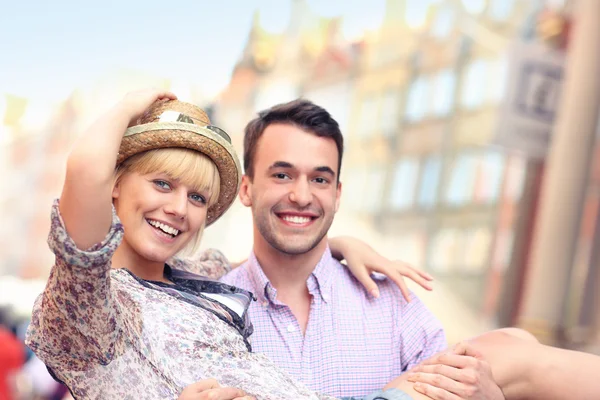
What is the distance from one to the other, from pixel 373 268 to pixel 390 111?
22.4ft

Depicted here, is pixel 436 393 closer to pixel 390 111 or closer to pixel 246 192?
pixel 246 192

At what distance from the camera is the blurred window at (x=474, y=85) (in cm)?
829

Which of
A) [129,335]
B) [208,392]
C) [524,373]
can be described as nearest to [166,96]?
[129,335]

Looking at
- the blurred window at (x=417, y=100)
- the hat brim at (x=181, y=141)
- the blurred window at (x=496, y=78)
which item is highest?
the blurred window at (x=496, y=78)

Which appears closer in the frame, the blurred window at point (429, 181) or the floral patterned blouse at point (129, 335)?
the floral patterned blouse at point (129, 335)

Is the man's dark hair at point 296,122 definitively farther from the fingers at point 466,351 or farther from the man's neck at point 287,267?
the fingers at point 466,351

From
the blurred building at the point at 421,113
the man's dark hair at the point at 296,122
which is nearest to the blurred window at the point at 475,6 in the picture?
the blurred building at the point at 421,113

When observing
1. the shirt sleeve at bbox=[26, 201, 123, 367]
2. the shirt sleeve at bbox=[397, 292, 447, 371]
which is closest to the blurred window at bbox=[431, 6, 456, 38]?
the shirt sleeve at bbox=[397, 292, 447, 371]

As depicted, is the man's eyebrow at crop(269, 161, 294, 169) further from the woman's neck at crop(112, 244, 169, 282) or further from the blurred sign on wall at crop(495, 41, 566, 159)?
the blurred sign on wall at crop(495, 41, 566, 159)

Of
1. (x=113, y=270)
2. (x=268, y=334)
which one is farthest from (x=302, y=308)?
(x=113, y=270)

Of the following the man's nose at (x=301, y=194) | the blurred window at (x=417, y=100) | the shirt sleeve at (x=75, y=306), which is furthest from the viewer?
the blurred window at (x=417, y=100)

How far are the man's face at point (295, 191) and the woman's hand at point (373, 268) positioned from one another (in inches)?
5.7

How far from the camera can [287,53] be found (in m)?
9.42

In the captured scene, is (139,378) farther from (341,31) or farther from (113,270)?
(341,31)
